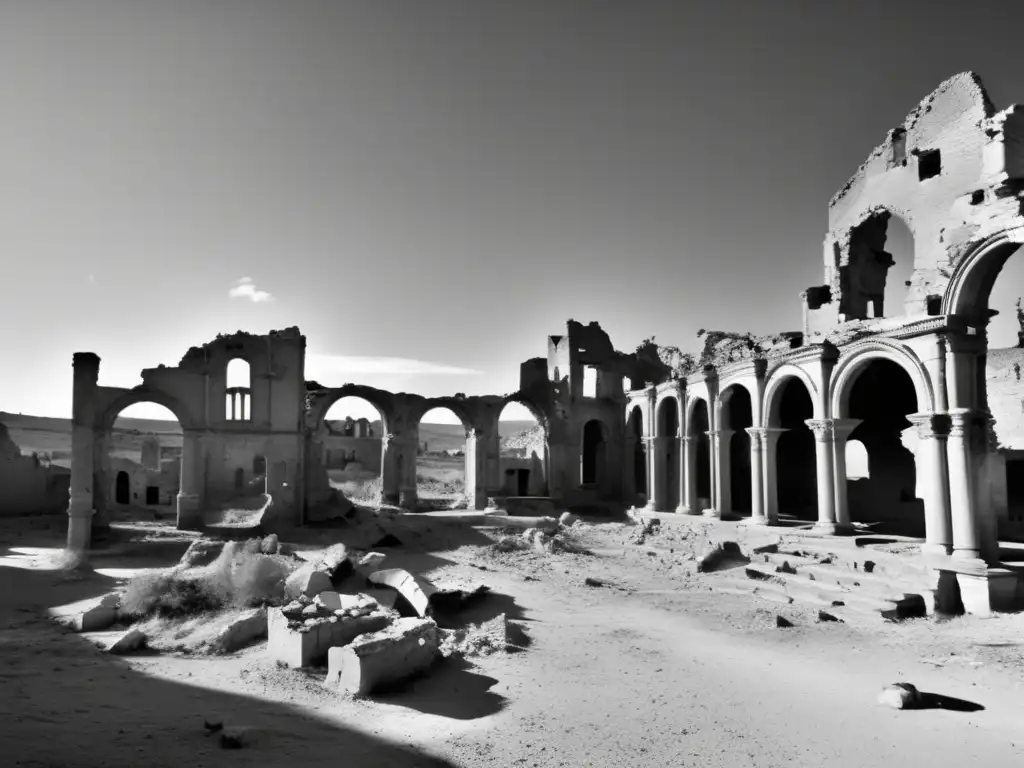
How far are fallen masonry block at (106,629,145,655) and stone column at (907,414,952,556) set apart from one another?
14.0 m

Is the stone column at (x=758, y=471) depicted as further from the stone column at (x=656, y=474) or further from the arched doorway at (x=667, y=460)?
the stone column at (x=656, y=474)

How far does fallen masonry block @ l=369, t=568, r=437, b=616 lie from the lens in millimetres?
11844

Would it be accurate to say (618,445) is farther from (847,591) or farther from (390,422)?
(847,591)

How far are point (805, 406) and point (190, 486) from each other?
21003mm

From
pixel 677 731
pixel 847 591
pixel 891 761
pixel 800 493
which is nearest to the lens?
pixel 891 761

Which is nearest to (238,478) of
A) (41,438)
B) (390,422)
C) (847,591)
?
(390,422)

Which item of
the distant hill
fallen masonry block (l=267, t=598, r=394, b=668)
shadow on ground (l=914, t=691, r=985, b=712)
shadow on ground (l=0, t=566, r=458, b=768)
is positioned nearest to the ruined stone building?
shadow on ground (l=914, t=691, r=985, b=712)

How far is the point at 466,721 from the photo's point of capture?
7.71 metres

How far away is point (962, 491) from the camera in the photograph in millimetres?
13258

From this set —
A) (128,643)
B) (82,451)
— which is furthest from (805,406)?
(82,451)

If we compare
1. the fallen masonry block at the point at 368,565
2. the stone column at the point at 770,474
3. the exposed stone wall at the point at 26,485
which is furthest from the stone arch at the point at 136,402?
the stone column at the point at 770,474

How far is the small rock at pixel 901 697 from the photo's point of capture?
8.15m

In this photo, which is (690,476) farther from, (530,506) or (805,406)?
(530,506)

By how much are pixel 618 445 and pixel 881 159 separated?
17241mm
